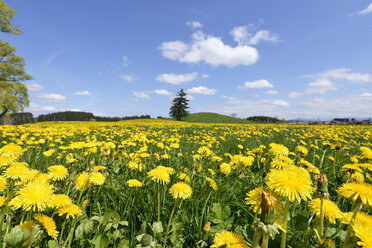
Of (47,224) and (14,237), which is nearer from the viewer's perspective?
(14,237)

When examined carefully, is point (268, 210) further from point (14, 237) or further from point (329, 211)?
point (14, 237)

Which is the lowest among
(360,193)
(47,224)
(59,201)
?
(47,224)

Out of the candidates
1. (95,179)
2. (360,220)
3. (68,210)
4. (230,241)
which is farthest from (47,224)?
(360,220)

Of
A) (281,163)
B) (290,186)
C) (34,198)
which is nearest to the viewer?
(290,186)

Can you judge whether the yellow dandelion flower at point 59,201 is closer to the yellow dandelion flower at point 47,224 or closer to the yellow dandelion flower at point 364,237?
the yellow dandelion flower at point 47,224

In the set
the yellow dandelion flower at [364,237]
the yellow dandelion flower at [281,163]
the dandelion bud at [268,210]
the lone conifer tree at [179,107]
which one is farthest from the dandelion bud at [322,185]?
the lone conifer tree at [179,107]

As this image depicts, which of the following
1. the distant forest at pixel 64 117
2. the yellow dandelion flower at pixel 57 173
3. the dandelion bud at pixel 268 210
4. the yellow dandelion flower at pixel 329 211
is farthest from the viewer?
the distant forest at pixel 64 117

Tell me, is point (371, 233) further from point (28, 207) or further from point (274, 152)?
point (28, 207)

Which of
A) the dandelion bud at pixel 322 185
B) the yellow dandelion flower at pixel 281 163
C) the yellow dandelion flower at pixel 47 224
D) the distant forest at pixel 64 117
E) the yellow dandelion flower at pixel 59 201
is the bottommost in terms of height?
the yellow dandelion flower at pixel 47 224

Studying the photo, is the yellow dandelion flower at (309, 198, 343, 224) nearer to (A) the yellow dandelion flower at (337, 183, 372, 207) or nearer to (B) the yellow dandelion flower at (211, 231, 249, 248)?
(A) the yellow dandelion flower at (337, 183, 372, 207)

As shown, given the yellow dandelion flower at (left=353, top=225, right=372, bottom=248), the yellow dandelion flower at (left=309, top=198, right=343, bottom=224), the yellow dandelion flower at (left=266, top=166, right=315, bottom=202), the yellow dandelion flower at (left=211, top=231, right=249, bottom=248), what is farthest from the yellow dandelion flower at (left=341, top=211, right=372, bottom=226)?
the yellow dandelion flower at (left=211, top=231, right=249, bottom=248)

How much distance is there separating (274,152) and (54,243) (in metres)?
2.18

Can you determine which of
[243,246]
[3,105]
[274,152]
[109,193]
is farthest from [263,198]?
[3,105]

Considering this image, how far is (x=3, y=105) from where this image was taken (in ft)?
92.7
